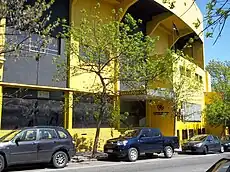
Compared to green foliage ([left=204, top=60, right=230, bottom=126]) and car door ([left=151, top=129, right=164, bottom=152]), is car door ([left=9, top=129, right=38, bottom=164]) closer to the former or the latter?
car door ([left=151, top=129, right=164, bottom=152])

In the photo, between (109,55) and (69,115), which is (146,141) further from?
(69,115)

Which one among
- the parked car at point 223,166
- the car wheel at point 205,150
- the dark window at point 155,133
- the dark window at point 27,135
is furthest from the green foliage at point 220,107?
the parked car at point 223,166

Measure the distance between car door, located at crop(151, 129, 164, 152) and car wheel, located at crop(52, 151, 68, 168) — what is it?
5.85 meters

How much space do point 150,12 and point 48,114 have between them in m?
13.4

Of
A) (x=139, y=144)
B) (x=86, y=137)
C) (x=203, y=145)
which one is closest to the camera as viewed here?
(x=139, y=144)

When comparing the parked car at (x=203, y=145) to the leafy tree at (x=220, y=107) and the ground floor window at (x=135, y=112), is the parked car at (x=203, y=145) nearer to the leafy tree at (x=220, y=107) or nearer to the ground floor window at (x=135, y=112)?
the ground floor window at (x=135, y=112)

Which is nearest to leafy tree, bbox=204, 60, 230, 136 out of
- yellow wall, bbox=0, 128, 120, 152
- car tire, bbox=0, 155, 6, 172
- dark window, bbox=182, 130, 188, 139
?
dark window, bbox=182, 130, 188, 139

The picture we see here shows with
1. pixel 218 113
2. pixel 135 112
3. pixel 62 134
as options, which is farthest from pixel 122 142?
pixel 218 113

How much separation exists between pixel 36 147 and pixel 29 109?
604cm

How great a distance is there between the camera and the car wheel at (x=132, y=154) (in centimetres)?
1798

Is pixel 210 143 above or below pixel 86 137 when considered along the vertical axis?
below

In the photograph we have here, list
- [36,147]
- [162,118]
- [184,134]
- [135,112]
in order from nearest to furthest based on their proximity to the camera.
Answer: [36,147]
[162,118]
[135,112]
[184,134]

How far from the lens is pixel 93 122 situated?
23.9m

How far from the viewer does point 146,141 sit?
19.1m
